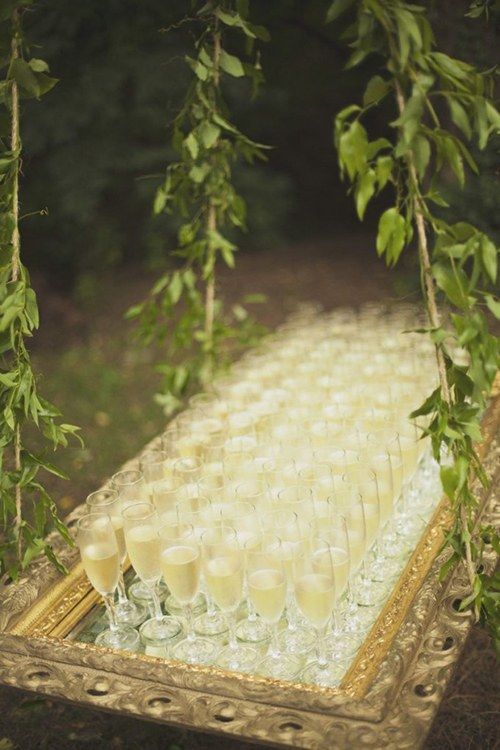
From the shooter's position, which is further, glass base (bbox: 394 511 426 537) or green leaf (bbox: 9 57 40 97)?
glass base (bbox: 394 511 426 537)

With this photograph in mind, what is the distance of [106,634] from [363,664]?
2.07ft

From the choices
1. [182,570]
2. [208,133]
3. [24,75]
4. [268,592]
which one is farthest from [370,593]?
[208,133]

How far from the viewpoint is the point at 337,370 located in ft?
10.1

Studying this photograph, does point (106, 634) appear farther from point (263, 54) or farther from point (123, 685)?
point (263, 54)

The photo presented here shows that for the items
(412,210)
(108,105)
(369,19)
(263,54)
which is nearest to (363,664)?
(412,210)

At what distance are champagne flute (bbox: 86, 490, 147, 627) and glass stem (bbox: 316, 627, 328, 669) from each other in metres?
0.47

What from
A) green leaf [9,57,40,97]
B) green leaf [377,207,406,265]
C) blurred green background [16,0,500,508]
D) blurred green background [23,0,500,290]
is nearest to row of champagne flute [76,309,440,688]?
green leaf [377,207,406,265]

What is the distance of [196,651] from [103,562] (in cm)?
30

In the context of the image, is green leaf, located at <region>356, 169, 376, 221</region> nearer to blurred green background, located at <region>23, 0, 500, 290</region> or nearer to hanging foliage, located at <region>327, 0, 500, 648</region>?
hanging foliage, located at <region>327, 0, 500, 648</region>

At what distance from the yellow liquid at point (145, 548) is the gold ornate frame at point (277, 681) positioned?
213mm

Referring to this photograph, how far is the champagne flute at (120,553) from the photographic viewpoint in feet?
6.61

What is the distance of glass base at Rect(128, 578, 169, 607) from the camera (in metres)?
2.09

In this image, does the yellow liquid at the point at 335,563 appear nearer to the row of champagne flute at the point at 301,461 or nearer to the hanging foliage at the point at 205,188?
the row of champagne flute at the point at 301,461

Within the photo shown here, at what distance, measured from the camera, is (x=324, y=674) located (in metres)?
1.75
